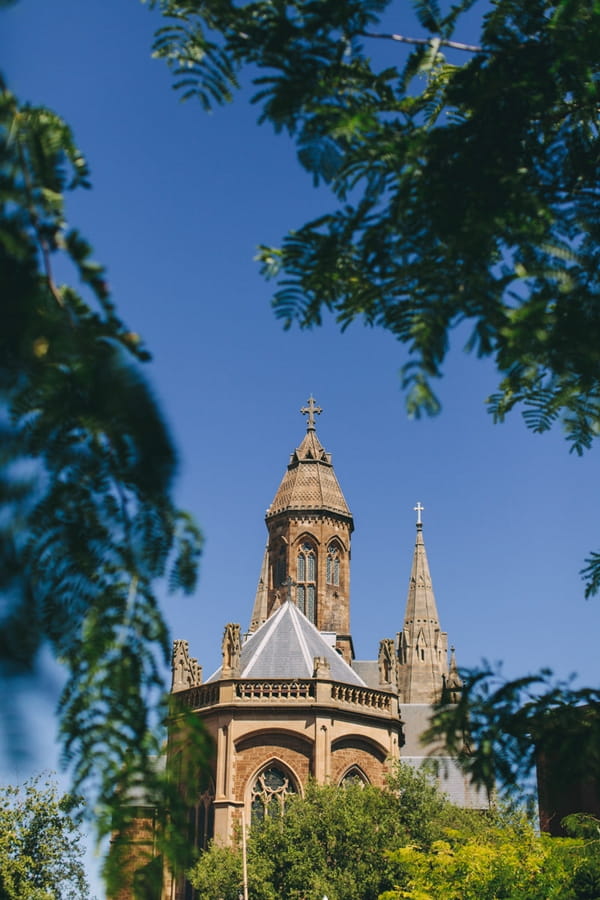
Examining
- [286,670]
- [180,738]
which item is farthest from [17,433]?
[286,670]

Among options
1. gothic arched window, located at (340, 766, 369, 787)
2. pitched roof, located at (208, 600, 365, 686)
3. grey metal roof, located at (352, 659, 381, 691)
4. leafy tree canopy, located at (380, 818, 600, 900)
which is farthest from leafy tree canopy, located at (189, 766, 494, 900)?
grey metal roof, located at (352, 659, 381, 691)

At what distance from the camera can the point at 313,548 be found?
52219 mm

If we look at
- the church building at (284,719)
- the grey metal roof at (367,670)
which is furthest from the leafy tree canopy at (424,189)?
the grey metal roof at (367,670)

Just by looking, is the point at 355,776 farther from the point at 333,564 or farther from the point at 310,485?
the point at 310,485

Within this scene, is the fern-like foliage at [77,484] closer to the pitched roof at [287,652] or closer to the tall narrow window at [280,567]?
the pitched roof at [287,652]

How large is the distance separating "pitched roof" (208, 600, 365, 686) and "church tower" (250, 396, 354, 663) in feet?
36.2

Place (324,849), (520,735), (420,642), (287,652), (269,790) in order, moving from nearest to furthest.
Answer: (520,735) → (324,849) → (269,790) → (287,652) → (420,642)

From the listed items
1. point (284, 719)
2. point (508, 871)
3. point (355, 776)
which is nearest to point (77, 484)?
point (508, 871)

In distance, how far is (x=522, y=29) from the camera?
4.23 m

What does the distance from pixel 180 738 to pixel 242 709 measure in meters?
30.4

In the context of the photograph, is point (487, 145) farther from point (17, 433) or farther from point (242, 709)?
point (242, 709)

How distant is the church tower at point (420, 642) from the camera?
62.1 m

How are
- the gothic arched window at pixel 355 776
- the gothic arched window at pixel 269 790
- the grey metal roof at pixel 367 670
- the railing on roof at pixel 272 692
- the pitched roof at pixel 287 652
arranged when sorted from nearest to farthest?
1. the gothic arched window at pixel 269 790
2. the railing on roof at pixel 272 692
3. the gothic arched window at pixel 355 776
4. the pitched roof at pixel 287 652
5. the grey metal roof at pixel 367 670

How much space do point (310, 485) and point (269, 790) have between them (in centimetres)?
2357
